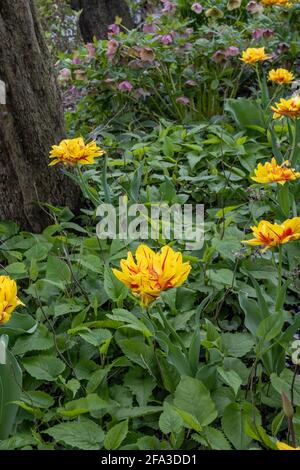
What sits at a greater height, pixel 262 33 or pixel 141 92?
pixel 262 33

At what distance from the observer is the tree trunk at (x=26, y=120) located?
7.43ft

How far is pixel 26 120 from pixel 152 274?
50.6 inches

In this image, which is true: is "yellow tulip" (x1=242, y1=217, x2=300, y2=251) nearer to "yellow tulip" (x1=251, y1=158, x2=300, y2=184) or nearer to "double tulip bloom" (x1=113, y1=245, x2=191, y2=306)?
"double tulip bloom" (x1=113, y1=245, x2=191, y2=306)

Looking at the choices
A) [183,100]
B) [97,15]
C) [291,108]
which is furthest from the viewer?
[97,15]

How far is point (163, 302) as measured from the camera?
1.83 meters

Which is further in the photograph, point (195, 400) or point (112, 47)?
point (112, 47)

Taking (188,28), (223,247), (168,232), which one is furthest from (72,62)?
(223,247)

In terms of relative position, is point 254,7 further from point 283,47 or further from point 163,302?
point 163,302

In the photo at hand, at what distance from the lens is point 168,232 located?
2.17 metres

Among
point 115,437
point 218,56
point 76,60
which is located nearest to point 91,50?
point 76,60

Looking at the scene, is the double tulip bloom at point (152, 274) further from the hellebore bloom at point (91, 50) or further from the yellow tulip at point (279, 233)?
the hellebore bloom at point (91, 50)

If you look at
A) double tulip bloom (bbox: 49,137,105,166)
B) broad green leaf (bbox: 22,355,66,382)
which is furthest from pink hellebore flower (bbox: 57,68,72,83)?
broad green leaf (bbox: 22,355,66,382)

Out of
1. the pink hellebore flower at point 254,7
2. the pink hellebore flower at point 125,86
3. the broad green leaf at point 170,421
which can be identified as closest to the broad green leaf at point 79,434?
the broad green leaf at point 170,421

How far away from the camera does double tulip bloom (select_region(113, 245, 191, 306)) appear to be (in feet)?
4.14
